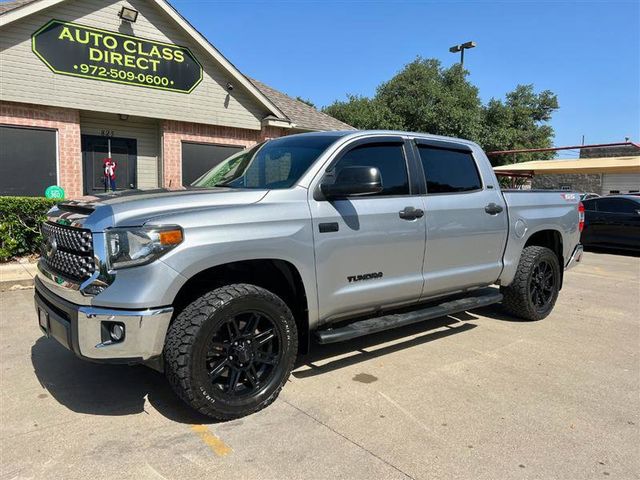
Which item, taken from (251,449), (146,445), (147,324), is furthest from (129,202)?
(251,449)

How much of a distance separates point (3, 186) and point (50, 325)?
8632 mm

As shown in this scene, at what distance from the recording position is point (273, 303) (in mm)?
3461

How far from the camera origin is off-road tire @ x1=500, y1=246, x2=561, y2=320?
5.59 meters

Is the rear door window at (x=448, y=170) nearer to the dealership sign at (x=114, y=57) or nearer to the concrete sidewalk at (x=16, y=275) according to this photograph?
the concrete sidewalk at (x=16, y=275)

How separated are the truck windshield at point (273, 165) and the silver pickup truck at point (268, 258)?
0.02m

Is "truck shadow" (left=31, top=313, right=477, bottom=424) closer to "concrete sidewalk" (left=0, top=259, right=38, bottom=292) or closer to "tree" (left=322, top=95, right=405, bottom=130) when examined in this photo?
"concrete sidewalk" (left=0, top=259, right=38, bottom=292)

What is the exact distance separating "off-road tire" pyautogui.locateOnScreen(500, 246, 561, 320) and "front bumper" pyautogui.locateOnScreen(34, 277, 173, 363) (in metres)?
4.01

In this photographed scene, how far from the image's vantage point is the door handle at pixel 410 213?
420 cm

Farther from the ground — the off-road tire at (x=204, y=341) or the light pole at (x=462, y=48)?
the light pole at (x=462, y=48)

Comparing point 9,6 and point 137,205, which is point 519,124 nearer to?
point 9,6

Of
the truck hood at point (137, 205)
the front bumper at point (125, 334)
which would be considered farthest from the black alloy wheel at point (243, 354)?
the truck hood at point (137, 205)

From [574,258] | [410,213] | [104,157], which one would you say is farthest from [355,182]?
[104,157]

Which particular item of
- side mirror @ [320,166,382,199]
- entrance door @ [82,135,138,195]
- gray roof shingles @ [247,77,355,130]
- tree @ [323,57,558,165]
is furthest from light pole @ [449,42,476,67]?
side mirror @ [320,166,382,199]

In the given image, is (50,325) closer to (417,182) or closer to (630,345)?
(417,182)
